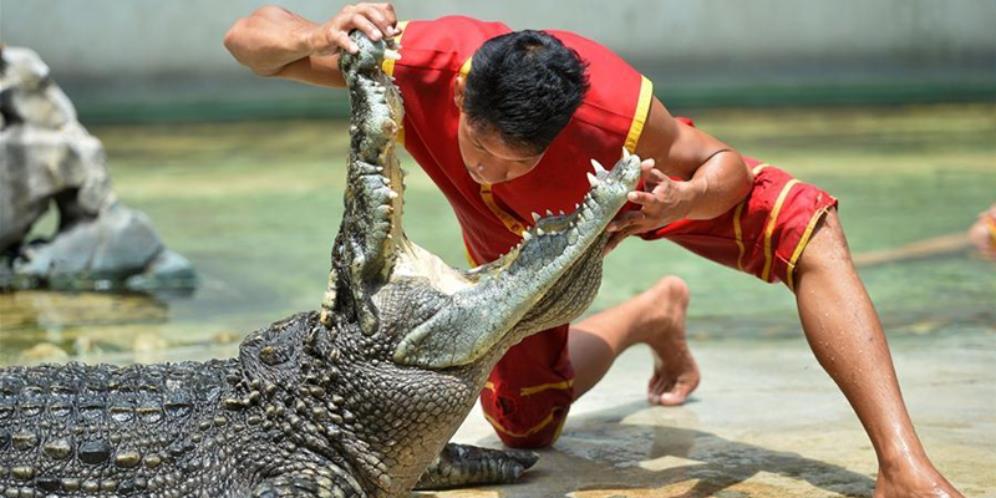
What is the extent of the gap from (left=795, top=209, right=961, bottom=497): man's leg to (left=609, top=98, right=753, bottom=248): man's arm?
10.0 inches

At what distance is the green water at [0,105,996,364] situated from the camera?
5.33 metres

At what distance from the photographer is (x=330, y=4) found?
43.7 ft

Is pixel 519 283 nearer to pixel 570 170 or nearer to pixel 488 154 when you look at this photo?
pixel 488 154

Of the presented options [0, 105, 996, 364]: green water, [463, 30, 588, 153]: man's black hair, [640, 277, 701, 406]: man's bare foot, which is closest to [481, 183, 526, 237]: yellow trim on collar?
[463, 30, 588, 153]: man's black hair

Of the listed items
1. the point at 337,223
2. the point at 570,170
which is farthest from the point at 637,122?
the point at 337,223

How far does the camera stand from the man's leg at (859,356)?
2914mm

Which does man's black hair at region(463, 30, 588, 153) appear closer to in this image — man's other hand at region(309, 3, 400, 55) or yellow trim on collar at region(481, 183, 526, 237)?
man's other hand at region(309, 3, 400, 55)

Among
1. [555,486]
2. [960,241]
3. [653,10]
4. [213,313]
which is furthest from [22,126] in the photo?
[653,10]

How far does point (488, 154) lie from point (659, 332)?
4.37ft

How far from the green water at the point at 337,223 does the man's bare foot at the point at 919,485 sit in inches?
86.3

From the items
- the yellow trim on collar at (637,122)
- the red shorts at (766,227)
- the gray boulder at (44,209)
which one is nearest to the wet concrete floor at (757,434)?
the red shorts at (766,227)

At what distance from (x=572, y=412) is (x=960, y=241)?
3575 mm

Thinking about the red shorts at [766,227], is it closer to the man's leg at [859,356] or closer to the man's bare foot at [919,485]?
the man's leg at [859,356]

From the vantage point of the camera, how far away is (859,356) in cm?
309
